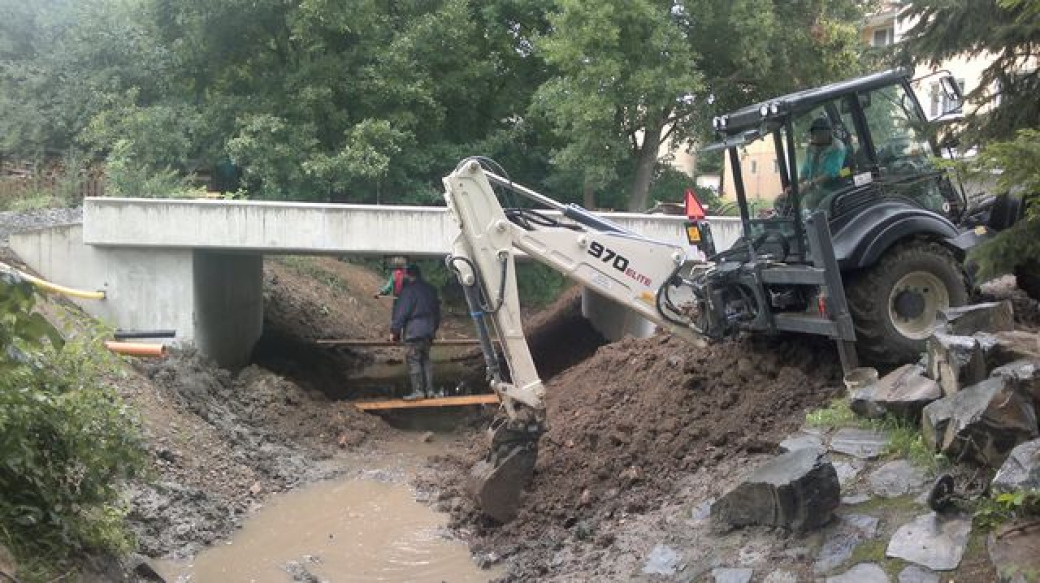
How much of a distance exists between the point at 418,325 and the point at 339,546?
5.23 meters

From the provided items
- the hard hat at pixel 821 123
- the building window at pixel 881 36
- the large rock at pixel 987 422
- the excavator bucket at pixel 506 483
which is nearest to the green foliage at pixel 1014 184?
the large rock at pixel 987 422

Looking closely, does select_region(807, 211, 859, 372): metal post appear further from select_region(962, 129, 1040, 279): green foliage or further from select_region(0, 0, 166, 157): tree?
select_region(0, 0, 166, 157): tree

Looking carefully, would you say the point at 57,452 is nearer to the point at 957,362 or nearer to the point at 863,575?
the point at 863,575

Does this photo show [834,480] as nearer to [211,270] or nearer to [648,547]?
[648,547]

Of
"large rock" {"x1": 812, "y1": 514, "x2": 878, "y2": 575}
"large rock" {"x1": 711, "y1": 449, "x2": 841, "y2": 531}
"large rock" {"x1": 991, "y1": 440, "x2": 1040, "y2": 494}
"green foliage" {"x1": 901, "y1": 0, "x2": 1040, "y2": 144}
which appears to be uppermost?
"green foliage" {"x1": 901, "y1": 0, "x2": 1040, "y2": 144}

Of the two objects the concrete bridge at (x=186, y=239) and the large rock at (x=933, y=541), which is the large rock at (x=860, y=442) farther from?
the concrete bridge at (x=186, y=239)

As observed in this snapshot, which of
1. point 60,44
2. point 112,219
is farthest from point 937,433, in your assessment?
point 60,44

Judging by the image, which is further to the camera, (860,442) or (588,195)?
(588,195)

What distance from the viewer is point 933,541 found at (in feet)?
18.6

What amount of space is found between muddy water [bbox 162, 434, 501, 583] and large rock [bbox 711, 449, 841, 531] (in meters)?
2.35

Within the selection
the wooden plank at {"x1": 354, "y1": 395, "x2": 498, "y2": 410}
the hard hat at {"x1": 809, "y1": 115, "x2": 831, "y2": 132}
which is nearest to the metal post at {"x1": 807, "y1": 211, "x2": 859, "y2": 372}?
the hard hat at {"x1": 809, "y1": 115, "x2": 831, "y2": 132}

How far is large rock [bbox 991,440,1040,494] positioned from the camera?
16.7 ft

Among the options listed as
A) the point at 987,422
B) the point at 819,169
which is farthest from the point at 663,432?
the point at 987,422

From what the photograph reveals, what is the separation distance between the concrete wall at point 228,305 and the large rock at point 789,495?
921 centimetres
